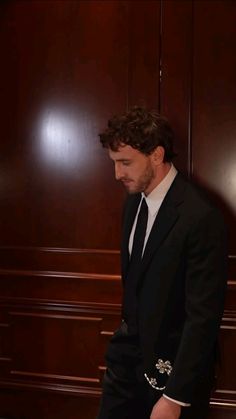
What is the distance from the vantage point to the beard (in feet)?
5.80

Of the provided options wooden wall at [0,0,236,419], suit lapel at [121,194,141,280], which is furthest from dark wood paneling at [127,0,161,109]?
suit lapel at [121,194,141,280]

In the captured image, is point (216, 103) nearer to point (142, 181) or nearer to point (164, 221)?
point (142, 181)

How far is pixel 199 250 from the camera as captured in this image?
62.6 inches

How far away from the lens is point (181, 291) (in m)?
1.66

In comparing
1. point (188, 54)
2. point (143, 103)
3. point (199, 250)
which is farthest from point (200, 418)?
point (188, 54)

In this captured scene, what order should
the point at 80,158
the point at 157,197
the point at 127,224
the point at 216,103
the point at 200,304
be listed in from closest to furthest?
the point at 200,304
the point at 157,197
the point at 127,224
the point at 216,103
the point at 80,158

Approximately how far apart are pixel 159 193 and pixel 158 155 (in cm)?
13

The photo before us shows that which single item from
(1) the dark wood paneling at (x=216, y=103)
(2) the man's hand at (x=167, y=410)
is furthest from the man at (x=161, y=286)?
(1) the dark wood paneling at (x=216, y=103)

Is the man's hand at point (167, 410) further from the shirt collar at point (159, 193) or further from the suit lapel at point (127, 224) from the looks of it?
the shirt collar at point (159, 193)

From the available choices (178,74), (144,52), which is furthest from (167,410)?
(144,52)

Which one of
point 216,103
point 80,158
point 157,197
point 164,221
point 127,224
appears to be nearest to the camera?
point 164,221

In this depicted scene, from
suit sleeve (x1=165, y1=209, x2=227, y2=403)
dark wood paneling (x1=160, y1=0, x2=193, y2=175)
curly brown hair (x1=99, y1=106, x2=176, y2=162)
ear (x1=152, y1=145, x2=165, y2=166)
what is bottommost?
suit sleeve (x1=165, y1=209, x2=227, y2=403)

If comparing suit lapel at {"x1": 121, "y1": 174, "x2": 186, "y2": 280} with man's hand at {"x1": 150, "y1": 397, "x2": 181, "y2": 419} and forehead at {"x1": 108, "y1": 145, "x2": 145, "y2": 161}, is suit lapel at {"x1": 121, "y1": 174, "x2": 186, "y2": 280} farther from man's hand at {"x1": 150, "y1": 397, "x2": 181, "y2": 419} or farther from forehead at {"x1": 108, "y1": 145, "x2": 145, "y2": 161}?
man's hand at {"x1": 150, "y1": 397, "x2": 181, "y2": 419}

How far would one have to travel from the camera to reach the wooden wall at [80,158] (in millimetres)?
2580
